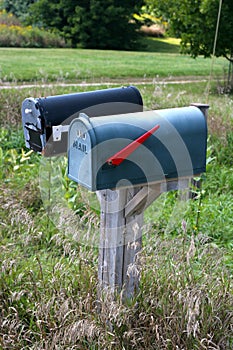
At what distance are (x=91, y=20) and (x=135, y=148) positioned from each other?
76.0ft

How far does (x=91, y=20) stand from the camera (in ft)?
81.1

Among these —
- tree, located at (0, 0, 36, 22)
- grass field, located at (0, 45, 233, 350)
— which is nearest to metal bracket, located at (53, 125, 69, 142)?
grass field, located at (0, 45, 233, 350)

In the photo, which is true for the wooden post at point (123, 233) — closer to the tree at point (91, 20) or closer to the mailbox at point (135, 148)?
the mailbox at point (135, 148)

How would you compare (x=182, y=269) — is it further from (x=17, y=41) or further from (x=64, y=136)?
(x=17, y=41)

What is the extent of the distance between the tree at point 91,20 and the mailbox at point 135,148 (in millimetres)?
22145

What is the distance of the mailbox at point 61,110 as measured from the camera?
9.22ft

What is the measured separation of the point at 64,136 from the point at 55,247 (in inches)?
67.5

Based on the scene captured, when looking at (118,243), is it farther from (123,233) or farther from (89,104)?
(89,104)

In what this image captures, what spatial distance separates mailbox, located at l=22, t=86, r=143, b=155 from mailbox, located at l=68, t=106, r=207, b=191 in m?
0.18

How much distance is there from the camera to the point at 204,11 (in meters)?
11.2

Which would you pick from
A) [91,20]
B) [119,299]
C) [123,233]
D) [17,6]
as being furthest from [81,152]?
[17,6]

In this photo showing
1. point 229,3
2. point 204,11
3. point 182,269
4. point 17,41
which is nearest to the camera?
point 182,269

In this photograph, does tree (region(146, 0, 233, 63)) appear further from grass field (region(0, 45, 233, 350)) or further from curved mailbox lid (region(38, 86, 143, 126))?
curved mailbox lid (region(38, 86, 143, 126))

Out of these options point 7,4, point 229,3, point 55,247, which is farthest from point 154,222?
point 7,4
